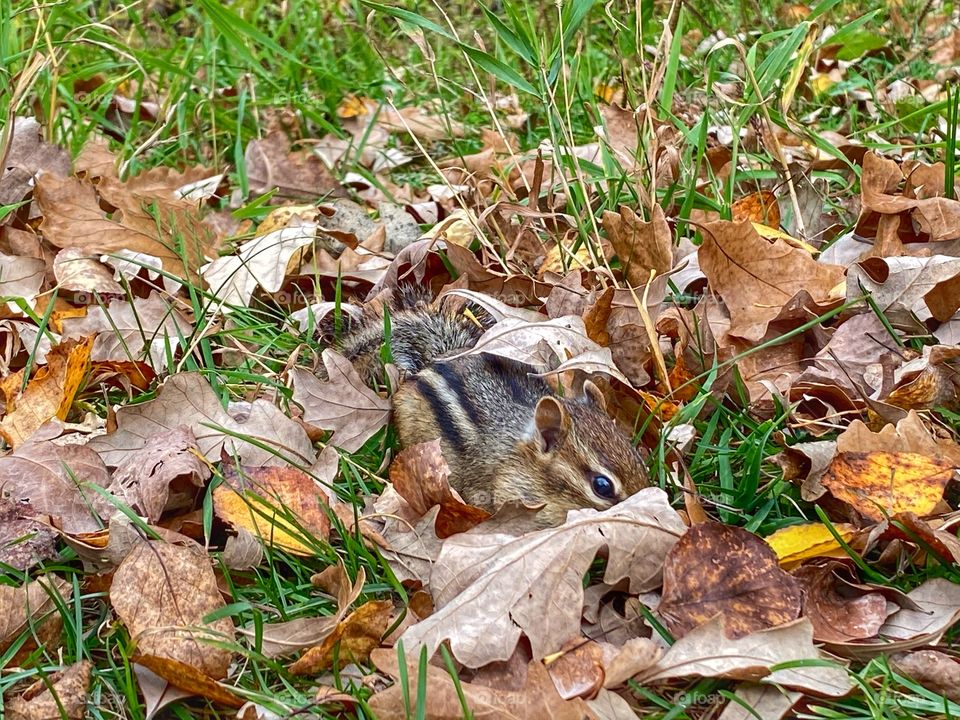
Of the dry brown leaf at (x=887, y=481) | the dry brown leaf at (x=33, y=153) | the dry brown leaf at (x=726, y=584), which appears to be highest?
the dry brown leaf at (x=33, y=153)

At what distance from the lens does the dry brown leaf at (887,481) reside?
9.73 ft

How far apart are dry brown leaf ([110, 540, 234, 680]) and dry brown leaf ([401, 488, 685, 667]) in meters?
0.49

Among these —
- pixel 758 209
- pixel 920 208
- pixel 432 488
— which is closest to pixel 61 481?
pixel 432 488

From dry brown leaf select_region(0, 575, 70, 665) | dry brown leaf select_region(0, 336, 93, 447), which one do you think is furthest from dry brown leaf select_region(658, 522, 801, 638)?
dry brown leaf select_region(0, 336, 93, 447)

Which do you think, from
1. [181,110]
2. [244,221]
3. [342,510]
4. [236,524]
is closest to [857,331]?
[342,510]

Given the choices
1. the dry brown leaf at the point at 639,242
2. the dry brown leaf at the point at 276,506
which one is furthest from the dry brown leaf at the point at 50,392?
the dry brown leaf at the point at 639,242

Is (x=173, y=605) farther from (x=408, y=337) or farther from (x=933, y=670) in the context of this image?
(x=933, y=670)

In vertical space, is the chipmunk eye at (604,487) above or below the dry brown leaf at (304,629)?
below

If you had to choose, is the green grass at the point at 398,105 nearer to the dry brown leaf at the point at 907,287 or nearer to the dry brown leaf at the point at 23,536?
the dry brown leaf at the point at 23,536

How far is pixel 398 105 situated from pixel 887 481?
12.9ft

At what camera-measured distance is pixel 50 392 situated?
373 centimetres

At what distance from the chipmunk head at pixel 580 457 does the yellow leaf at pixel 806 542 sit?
45 cm

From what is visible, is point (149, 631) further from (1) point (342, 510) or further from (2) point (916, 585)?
(2) point (916, 585)

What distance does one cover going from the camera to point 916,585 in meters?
2.85
